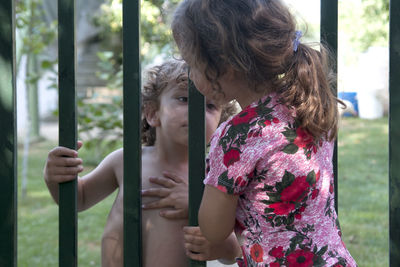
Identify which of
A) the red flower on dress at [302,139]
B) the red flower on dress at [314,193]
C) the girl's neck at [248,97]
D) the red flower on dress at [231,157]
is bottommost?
the red flower on dress at [314,193]

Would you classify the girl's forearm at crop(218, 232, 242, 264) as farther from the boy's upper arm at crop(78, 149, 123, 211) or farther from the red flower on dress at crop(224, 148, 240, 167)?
the boy's upper arm at crop(78, 149, 123, 211)

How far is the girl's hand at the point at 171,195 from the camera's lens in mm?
1813

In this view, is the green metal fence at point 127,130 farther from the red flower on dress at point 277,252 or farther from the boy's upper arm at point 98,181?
the boy's upper arm at point 98,181

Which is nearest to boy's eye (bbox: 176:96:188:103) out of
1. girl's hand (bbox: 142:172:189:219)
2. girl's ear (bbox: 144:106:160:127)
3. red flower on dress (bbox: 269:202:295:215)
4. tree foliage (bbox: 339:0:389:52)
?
girl's ear (bbox: 144:106:160:127)

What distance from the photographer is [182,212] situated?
1807mm

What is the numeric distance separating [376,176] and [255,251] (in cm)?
419

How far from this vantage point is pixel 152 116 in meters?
2.09

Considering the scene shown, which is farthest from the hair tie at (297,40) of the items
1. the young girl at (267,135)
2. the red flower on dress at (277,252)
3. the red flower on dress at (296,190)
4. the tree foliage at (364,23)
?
the tree foliage at (364,23)

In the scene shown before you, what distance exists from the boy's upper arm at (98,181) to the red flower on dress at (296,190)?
32.8 inches

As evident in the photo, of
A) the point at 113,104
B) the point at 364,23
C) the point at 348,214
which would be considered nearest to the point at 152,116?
the point at 348,214

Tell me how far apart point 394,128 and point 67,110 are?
947 millimetres

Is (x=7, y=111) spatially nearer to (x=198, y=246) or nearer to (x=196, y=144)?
(x=196, y=144)

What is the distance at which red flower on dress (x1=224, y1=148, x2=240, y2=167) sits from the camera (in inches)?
53.0

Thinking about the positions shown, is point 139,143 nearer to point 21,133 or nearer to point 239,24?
point 239,24
